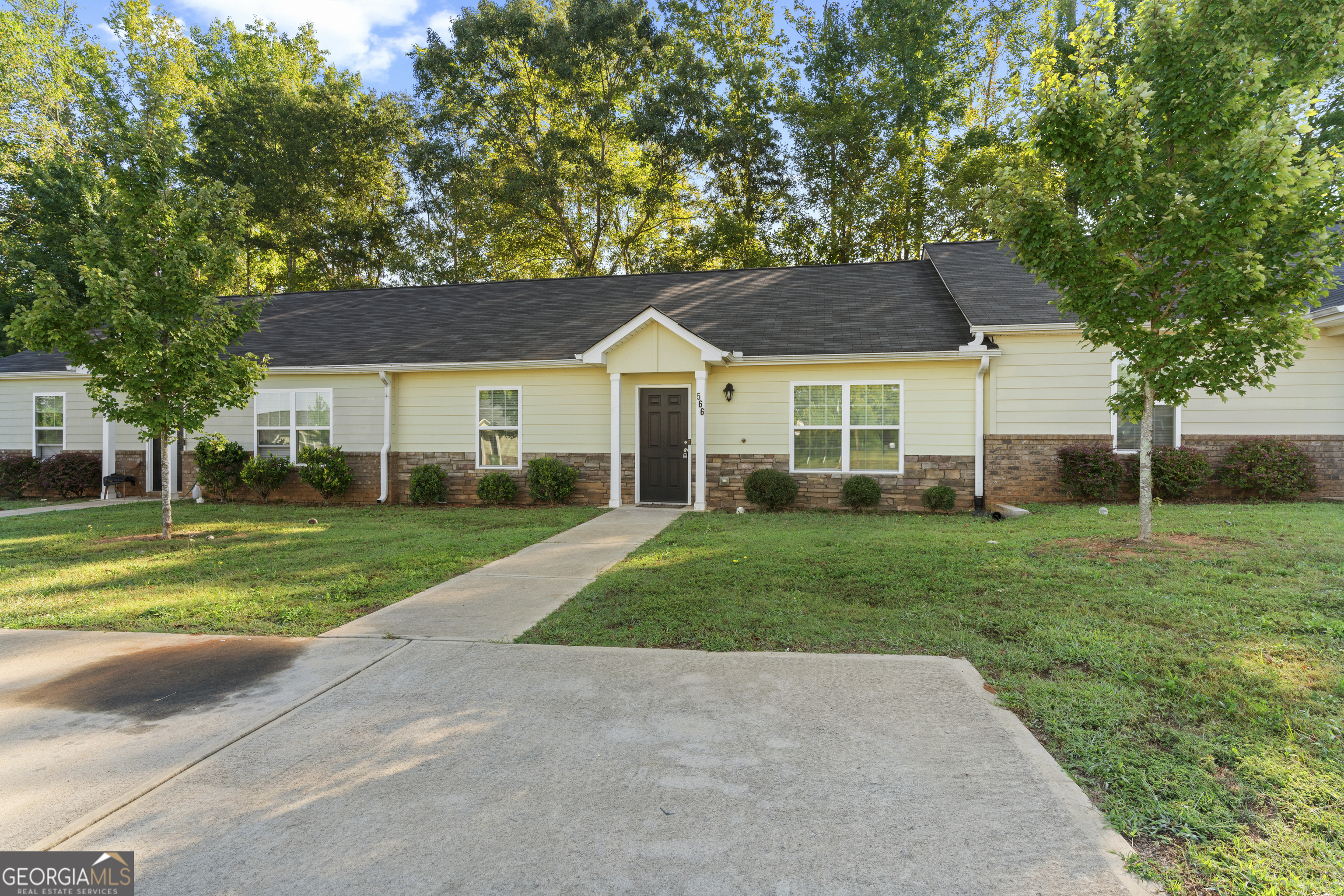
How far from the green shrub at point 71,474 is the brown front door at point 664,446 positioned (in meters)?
12.3

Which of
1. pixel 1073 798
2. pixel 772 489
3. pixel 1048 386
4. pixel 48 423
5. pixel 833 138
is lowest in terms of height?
pixel 1073 798

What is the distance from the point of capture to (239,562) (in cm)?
755

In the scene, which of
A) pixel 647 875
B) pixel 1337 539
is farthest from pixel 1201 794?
pixel 1337 539

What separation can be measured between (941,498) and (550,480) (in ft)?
22.3

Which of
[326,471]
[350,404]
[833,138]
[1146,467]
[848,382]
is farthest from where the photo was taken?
[833,138]

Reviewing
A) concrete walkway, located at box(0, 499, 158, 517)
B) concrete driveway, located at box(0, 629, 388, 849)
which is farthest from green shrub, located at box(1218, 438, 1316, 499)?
concrete walkway, located at box(0, 499, 158, 517)

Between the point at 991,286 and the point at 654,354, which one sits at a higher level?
the point at 991,286

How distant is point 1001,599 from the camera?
17.9 feet

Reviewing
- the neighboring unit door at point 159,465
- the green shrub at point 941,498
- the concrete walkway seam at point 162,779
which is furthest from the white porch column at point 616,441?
the neighboring unit door at point 159,465

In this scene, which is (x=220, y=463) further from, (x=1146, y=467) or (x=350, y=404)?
(x=1146, y=467)

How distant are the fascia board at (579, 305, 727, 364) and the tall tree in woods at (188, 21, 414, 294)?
1851 cm

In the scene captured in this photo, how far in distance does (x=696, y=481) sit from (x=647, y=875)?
9.66 meters

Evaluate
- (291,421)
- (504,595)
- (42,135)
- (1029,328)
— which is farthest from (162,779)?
(42,135)

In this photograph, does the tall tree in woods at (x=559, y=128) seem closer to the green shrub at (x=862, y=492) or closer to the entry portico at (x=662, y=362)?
the entry portico at (x=662, y=362)
